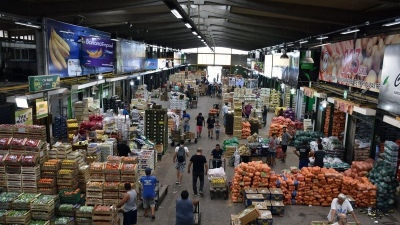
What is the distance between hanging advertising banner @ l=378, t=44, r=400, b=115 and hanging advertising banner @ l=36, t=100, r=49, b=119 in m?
13.2

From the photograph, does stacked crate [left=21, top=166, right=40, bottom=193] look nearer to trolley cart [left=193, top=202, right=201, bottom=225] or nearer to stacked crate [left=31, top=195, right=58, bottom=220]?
stacked crate [left=31, top=195, right=58, bottom=220]

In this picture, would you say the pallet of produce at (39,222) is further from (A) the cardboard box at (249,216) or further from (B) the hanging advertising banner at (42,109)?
(B) the hanging advertising banner at (42,109)

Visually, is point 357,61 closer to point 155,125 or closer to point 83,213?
point 155,125

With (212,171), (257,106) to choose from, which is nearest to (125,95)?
(257,106)

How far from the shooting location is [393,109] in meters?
10.7

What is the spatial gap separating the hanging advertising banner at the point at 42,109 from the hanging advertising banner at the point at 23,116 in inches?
15.3

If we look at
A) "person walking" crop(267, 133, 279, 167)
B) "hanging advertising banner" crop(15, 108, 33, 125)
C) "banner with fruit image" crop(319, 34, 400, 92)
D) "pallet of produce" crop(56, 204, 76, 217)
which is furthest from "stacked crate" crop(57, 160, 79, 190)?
"banner with fruit image" crop(319, 34, 400, 92)

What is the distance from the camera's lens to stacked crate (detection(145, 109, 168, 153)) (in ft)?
53.2

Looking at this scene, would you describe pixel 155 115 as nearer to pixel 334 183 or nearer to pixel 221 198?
pixel 221 198

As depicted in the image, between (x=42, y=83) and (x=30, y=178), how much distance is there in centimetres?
536

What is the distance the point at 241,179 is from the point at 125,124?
7.97 meters

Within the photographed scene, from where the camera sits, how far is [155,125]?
16234 millimetres

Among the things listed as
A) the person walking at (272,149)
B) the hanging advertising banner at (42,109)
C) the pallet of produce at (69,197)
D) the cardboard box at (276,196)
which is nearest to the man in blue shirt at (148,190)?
the pallet of produce at (69,197)

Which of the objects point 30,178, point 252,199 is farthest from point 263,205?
point 30,178
